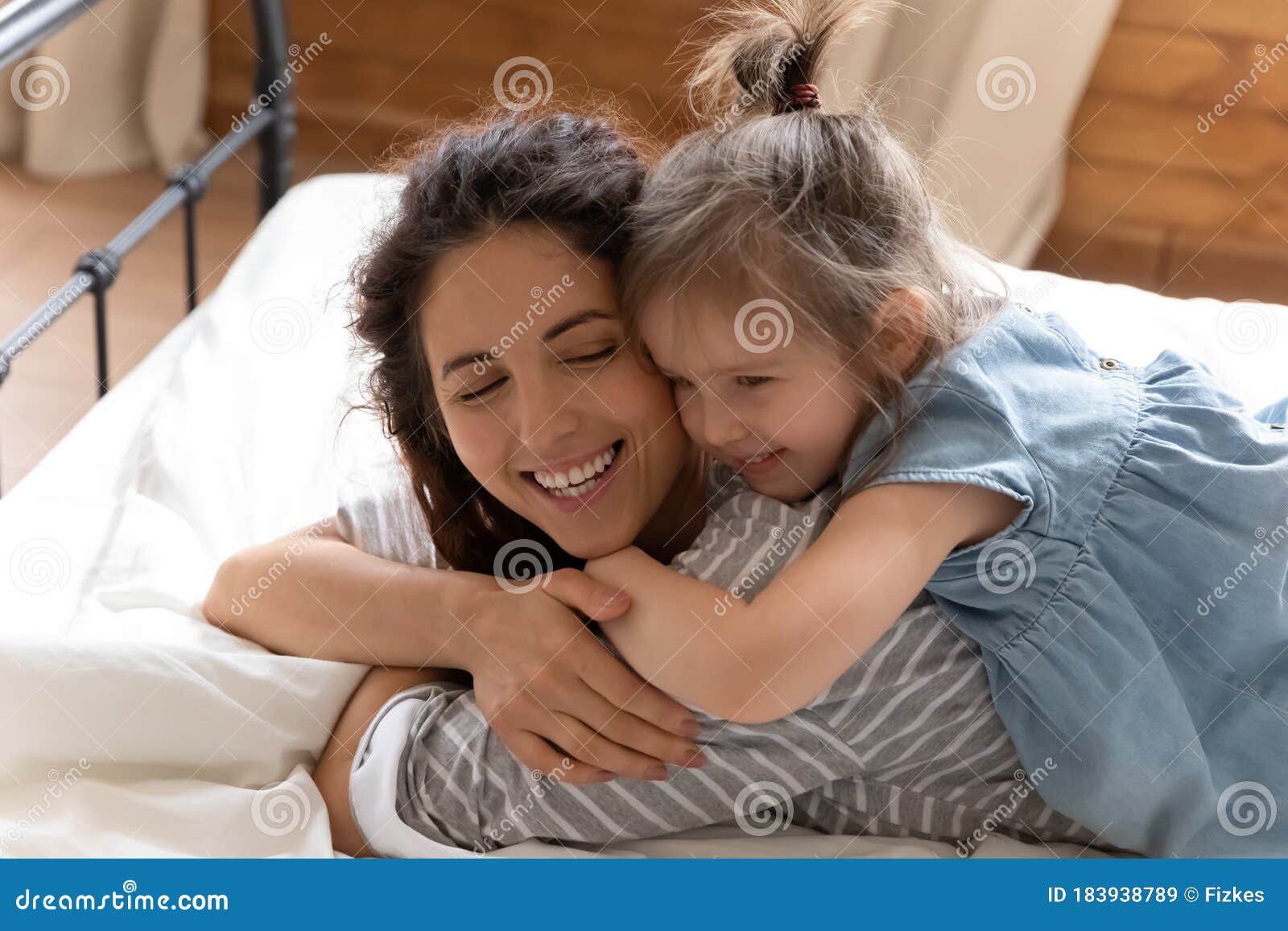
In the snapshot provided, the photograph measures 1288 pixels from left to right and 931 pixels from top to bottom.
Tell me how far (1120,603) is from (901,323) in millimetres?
281

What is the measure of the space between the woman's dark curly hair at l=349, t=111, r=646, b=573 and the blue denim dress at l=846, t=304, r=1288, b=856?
0.32m

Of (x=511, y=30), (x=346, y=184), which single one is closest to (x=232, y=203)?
(x=511, y=30)

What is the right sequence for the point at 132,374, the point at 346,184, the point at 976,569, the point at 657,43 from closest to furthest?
1. the point at 976,569
2. the point at 132,374
3. the point at 346,184
4. the point at 657,43

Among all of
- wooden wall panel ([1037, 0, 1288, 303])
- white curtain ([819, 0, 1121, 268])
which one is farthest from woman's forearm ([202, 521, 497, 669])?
wooden wall panel ([1037, 0, 1288, 303])

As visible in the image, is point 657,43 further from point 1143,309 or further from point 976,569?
point 976,569

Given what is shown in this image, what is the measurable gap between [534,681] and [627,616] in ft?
0.36

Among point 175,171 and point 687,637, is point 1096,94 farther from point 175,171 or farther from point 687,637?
point 687,637

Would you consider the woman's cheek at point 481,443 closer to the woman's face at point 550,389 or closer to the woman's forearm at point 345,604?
the woman's face at point 550,389

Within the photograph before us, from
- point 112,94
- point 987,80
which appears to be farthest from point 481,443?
point 112,94

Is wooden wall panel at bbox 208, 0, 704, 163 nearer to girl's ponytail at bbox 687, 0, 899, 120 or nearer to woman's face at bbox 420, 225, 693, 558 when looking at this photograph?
girl's ponytail at bbox 687, 0, 899, 120

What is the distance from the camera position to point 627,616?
1.06 m

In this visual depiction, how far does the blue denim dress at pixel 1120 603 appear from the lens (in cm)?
104

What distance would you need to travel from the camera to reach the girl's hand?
107 cm

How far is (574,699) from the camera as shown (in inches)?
43.4
